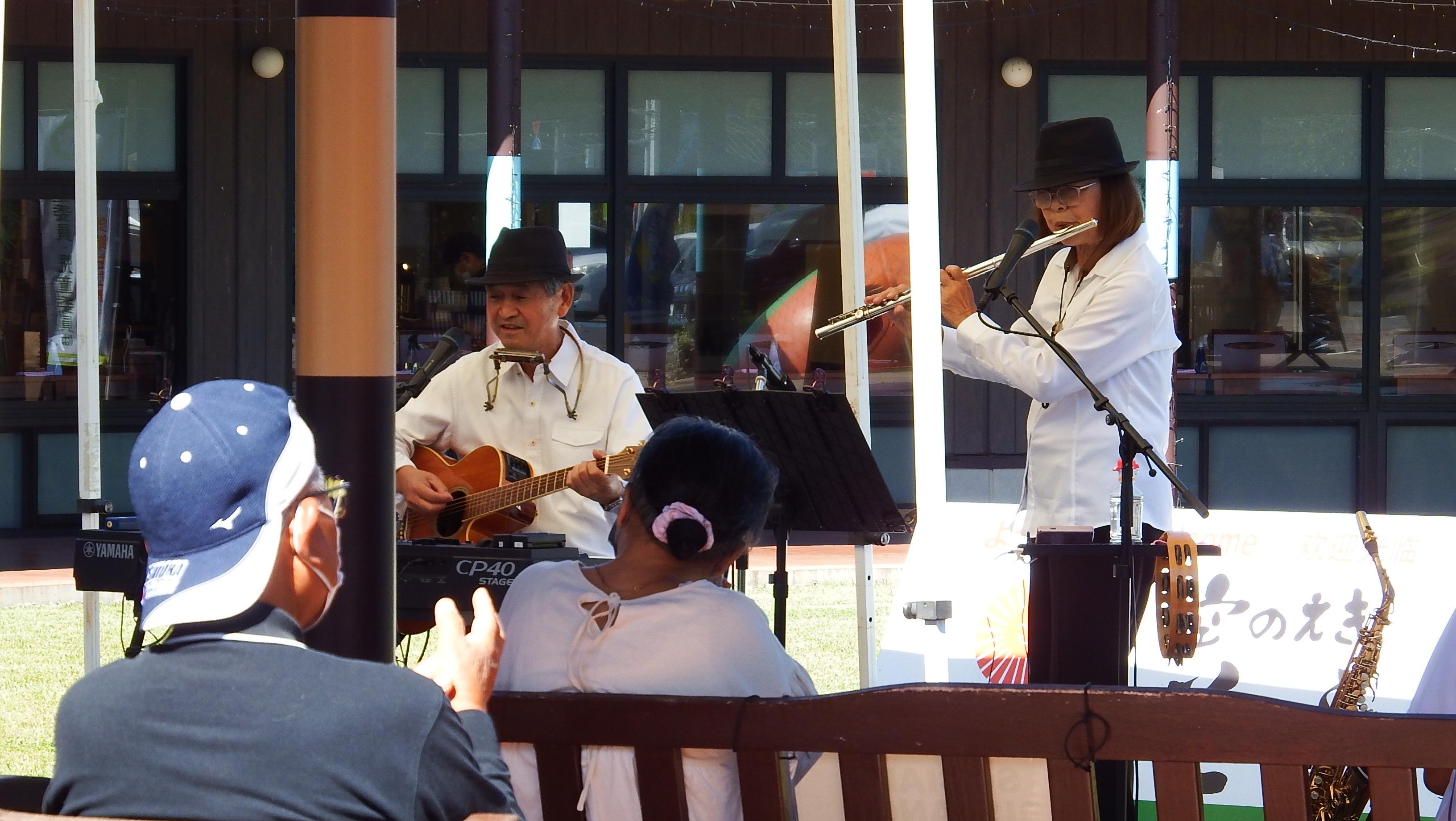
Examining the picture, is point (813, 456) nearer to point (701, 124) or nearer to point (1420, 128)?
point (701, 124)

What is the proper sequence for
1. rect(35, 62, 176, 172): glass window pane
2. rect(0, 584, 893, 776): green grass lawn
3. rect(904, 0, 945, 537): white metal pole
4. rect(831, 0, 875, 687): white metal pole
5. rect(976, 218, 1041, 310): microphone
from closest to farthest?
rect(904, 0, 945, 537): white metal pole
rect(976, 218, 1041, 310): microphone
rect(831, 0, 875, 687): white metal pole
rect(0, 584, 893, 776): green grass lawn
rect(35, 62, 176, 172): glass window pane

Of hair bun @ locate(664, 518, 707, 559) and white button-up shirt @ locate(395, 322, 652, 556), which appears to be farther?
→ white button-up shirt @ locate(395, 322, 652, 556)

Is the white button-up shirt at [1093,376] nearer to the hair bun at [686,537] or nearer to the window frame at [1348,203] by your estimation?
the hair bun at [686,537]

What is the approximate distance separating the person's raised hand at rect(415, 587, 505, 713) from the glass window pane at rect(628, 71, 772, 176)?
8.83 meters

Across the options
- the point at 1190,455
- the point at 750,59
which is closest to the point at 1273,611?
the point at 1190,455

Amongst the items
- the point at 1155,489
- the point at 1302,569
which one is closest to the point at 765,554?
the point at 1302,569

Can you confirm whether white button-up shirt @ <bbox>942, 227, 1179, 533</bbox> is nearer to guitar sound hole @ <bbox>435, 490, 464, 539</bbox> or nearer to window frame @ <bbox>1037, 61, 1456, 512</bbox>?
guitar sound hole @ <bbox>435, 490, 464, 539</bbox>

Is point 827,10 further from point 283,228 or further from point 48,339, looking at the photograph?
point 48,339

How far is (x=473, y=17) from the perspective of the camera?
1020 centimetres

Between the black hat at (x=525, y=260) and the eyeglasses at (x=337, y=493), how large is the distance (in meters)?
2.38

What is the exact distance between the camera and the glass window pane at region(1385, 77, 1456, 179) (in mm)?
10547

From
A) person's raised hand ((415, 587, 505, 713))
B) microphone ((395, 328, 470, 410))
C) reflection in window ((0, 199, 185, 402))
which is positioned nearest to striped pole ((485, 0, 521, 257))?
reflection in window ((0, 199, 185, 402))

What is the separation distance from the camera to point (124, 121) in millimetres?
10062

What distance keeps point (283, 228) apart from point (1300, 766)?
351 inches
